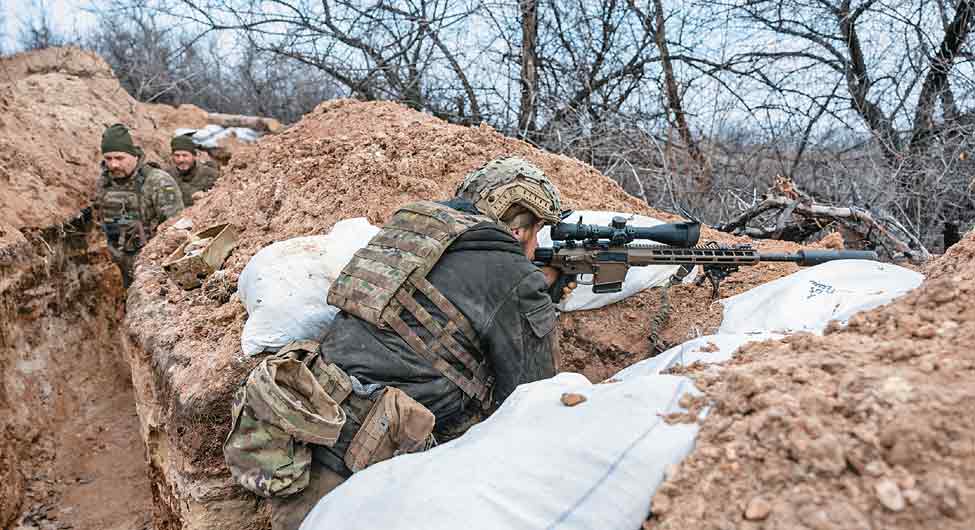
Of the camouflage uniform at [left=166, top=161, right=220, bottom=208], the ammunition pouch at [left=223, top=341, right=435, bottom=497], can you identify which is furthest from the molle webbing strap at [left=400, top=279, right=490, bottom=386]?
the camouflage uniform at [left=166, top=161, right=220, bottom=208]

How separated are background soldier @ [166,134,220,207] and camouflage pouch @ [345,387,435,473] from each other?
588 cm

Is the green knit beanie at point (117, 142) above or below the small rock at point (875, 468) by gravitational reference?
above

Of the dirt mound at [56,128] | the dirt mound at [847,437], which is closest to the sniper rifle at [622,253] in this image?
the dirt mound at [847,437]

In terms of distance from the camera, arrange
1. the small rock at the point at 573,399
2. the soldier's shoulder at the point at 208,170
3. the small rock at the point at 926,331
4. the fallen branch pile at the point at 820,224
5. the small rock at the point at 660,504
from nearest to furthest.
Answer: the small rock at the point at 660,504, the small rock at the point at 926,331, the small rock at the point at 573,399, the fallen branch pile at the point at 820,224, the soldier's shoulder at the point at 208,170

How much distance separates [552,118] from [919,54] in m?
3.50

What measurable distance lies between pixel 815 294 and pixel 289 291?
84.5 inches

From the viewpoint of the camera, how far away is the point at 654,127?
6.60m

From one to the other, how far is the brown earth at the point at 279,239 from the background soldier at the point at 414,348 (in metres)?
0.57

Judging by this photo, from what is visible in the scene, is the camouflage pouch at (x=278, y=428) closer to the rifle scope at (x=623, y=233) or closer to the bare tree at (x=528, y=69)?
the rifle scope at (x=623, y=233)

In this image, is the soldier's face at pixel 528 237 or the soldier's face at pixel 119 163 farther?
the soldier's face at pixel 119 163

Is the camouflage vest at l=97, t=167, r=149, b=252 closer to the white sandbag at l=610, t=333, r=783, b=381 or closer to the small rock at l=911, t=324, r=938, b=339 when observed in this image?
the white sandbag at l=610, t=333, r=783, b=381

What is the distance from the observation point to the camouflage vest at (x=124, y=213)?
6.00m

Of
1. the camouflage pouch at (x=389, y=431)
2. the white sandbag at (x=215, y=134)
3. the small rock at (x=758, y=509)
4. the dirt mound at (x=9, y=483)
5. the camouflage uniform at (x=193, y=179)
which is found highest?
the white sandbag at (x=215, y=134)

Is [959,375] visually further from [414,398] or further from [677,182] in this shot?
[677,182]
